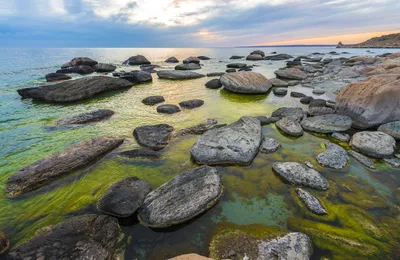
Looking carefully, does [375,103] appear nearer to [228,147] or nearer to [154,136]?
[228,147]

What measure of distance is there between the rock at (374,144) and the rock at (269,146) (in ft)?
9.78

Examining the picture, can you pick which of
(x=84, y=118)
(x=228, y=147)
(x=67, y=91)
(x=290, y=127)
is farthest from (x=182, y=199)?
(x=67, y=91)

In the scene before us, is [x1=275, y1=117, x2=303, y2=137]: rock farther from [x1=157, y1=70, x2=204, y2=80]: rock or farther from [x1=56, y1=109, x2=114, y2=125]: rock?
[x1=157, y1=70, x2=204, y2=80]: rock

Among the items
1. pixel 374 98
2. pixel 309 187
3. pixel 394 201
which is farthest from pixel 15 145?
pixel 374 98

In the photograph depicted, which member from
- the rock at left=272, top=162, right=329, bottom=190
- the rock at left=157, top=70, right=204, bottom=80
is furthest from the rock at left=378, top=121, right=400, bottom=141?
the rock at left=157, top=70, right=204, bottom=80

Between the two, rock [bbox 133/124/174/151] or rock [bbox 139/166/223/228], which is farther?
rock [bbox 133/124/174/151]

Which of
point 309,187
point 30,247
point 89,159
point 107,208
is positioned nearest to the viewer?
point 30,247

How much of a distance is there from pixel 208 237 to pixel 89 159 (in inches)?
210

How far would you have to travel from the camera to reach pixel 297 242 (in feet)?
12.6

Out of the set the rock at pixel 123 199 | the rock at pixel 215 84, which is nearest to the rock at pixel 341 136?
the rock at pixel 123 199

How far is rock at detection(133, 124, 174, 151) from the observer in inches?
325

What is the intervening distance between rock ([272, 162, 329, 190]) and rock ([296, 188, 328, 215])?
42cm

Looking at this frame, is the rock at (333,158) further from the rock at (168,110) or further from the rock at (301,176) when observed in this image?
the rock at (168,110)

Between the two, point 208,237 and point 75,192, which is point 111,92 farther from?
point 208,237
